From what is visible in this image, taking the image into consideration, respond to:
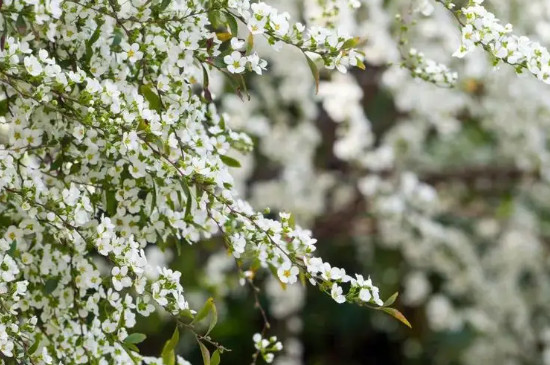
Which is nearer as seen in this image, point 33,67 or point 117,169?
point 33,67

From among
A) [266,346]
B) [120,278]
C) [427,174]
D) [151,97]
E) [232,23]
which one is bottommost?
[427,174]

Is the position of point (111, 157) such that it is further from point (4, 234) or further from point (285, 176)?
point (285, 176)

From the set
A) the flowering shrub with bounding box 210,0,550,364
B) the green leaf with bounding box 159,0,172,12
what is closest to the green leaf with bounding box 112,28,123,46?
the green leaf with bounding box 159,0,172,12

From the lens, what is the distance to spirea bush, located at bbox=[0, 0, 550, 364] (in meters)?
1.20

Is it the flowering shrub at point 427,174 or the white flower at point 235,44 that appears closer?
the white flower at point 235,44

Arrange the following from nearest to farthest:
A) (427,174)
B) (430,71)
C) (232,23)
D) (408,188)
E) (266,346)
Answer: (232,23) < (266,346) < (430,71) < (408,188) < (427,174)

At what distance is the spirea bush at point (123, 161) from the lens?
120 centimetres

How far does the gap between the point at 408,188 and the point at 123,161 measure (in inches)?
103

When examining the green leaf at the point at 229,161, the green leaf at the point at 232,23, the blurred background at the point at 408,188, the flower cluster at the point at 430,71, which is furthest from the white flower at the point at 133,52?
the blurred background at the point at 408,188

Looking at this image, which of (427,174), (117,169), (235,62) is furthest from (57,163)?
(427,174)

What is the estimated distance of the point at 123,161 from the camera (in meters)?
1.30

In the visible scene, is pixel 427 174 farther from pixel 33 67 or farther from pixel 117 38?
pixel 33 67

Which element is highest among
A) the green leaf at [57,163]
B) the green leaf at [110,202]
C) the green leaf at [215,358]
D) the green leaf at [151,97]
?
the green leaf at [151,97]

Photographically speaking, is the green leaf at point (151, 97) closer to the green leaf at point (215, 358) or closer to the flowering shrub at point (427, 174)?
the green leaf at point (215, 358)
